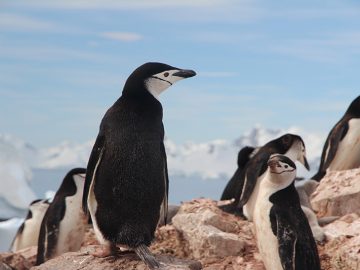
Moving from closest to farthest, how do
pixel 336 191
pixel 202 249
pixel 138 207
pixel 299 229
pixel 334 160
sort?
pixel 138 207 → pixel 299 229 → pixel 202 249 → pixel 336 191 → pixel 334 160

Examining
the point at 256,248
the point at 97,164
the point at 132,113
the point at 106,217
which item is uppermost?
the point at 132,113

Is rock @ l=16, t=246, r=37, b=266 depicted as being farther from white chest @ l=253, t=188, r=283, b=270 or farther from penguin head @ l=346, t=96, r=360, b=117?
penguin head @ l=346, t=96, r=360, b=117

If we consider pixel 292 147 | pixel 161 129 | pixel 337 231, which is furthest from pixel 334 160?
pixel 161 129

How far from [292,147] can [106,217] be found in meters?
3.59

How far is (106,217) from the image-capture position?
5199 mm

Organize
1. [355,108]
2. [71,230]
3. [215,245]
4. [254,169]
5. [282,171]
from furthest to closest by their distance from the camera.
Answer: [355,108]
[71,230]
[254,169]
[215,245]
[282,171]

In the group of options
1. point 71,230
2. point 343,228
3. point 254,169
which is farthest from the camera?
point 71,230

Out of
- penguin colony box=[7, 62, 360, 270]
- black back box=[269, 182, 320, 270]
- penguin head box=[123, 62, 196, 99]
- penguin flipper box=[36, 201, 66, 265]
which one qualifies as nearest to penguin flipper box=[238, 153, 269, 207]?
penguin colony box=[7, 62, 360, 270]

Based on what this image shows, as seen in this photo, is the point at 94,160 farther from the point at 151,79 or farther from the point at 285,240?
the point at 285,240

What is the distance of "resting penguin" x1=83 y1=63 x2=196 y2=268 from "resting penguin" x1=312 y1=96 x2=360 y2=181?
16.9 ft

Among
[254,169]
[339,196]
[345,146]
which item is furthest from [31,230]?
[339,196]

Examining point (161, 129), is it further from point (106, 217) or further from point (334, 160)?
point (334, 160)

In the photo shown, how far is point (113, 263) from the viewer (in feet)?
17.3

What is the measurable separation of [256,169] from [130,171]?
284 cm
